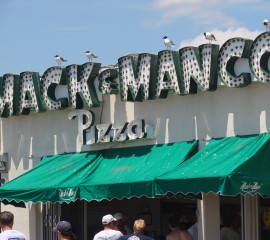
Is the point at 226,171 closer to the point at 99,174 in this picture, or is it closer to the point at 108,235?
the point at 108,235

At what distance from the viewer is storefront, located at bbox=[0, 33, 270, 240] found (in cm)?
1489

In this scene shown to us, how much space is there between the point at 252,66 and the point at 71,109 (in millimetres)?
5183

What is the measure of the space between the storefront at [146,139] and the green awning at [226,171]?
2 centimetres

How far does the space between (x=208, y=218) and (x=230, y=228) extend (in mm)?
505

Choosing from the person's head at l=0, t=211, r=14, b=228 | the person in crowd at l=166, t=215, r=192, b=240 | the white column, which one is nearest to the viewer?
the person's head at l=0, t=211, r=14, b=228

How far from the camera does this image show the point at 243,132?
50.6 feet

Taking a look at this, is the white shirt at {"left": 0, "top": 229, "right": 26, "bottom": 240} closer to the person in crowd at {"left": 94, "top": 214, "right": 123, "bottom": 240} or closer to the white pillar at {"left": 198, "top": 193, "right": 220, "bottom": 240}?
the person in crowd at {"left": 94, "top": 214, "right": 123, "bottom": 240}

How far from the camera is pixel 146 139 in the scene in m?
17.2

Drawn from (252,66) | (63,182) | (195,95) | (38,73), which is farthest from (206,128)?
(38,73)

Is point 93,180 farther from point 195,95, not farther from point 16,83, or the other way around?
point 16,83

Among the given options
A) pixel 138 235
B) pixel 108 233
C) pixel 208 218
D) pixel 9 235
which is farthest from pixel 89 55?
pixel 9 235

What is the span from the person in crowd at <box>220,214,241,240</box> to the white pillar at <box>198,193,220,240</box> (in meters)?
0.15

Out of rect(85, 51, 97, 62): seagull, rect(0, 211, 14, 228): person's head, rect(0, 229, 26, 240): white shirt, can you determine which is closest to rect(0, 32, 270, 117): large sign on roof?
rect(85, 51, 97, 62): seagull

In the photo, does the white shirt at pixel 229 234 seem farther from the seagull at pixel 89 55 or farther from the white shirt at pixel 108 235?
the seagull at pixel 89 55
